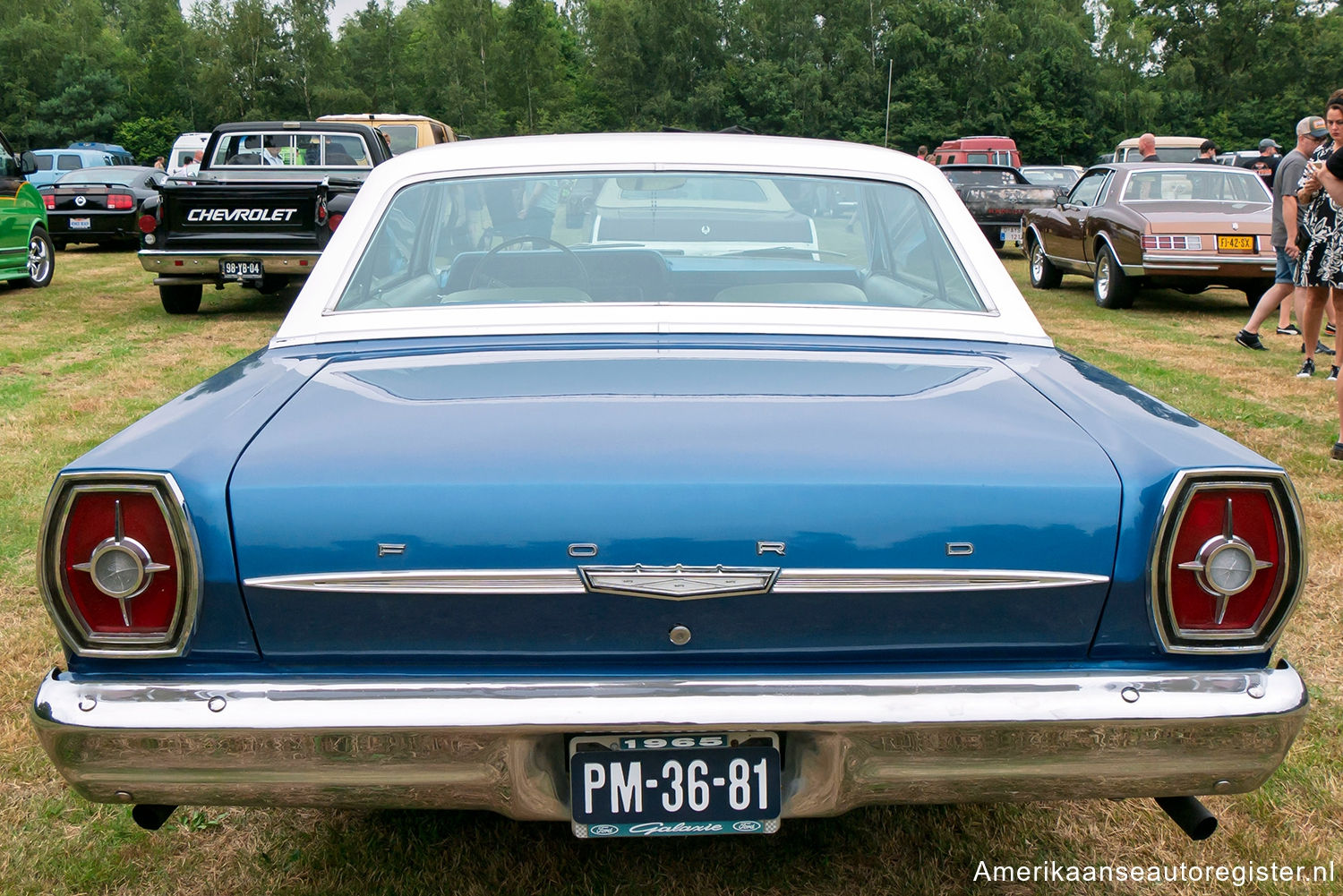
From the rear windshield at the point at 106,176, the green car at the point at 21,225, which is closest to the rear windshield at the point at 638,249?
the green car at the point at 21,225

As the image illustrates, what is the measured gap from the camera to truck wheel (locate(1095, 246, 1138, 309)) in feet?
38.3

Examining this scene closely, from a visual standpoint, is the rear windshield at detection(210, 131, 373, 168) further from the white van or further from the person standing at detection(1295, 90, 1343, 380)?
the person standing at detection(1295, 90, 1343, 380)

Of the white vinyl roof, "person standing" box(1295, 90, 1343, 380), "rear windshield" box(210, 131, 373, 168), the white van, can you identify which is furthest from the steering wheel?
the white van

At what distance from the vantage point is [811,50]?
6856 cm

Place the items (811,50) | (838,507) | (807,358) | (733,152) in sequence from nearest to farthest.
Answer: (838,507), (807,358), (733,152), (811,50)

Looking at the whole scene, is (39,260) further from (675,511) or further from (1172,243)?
(675,511)

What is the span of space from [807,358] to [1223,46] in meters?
73.3

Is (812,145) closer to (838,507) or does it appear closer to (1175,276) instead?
(838,507)

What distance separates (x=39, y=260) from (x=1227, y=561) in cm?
1407

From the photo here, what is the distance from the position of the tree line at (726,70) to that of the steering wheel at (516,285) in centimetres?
6002

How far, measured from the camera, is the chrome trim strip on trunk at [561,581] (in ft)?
5.97

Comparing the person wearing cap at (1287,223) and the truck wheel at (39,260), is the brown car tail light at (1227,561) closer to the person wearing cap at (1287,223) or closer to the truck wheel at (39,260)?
the person wearing cap at (1287,223)

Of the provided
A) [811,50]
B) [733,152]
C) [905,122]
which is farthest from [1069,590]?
[811,50]

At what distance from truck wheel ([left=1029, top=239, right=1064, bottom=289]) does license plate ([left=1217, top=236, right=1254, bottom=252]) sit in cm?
291
